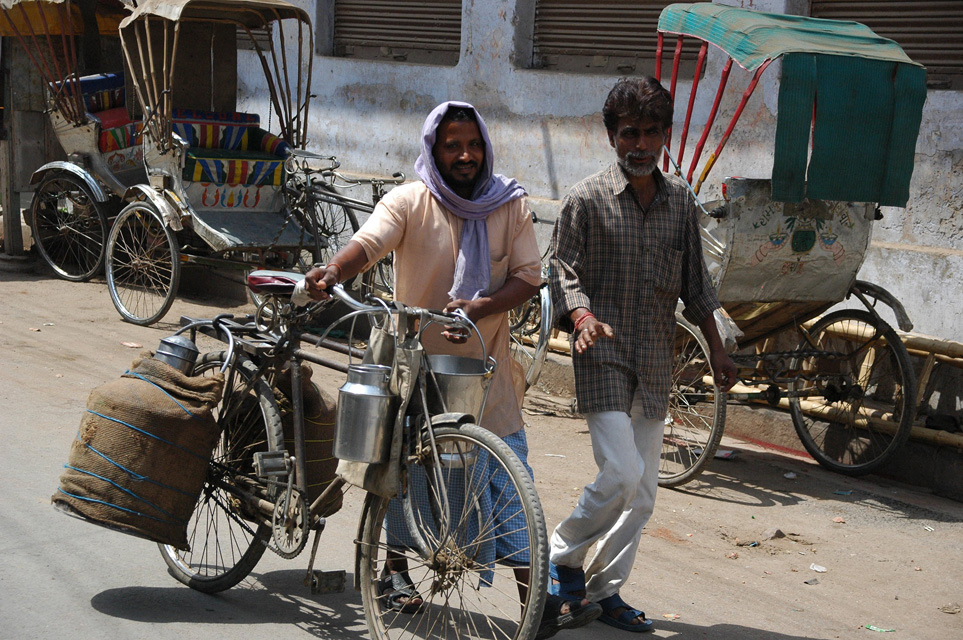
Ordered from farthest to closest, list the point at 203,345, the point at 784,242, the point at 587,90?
the point at 587,90, the point at 203,345, the point at 784,242

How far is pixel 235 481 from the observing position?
356 cm

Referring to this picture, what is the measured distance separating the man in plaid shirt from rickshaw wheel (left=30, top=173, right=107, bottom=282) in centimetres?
644

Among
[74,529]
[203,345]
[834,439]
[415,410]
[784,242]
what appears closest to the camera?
→ [415,410]

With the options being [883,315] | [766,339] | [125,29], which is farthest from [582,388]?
[125,29]

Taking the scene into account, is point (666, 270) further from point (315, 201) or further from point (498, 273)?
point (315, 201)

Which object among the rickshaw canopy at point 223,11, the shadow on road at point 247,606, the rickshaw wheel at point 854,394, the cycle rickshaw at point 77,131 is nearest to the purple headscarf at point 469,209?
the shadow on road at point 247,606

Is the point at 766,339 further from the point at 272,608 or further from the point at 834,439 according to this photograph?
the point at 272,608

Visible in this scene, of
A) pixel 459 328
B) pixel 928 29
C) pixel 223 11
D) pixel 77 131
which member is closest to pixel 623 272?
pixel 459 328

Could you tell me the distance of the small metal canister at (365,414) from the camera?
294 centimetres

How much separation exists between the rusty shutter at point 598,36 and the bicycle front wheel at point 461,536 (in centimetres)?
604

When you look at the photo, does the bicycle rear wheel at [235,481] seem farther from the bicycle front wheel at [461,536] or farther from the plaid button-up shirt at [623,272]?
the plaid button-up shirt at [623,272]

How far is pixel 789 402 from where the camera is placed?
20.9 ft

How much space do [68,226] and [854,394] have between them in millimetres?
6700

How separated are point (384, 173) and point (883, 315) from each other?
5089 mm
